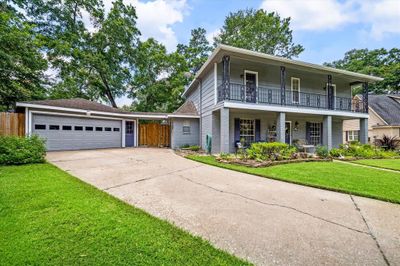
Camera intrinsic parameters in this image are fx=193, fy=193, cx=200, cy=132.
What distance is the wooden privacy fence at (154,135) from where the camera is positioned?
16.2m

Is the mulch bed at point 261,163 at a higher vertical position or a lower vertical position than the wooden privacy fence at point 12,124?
lower

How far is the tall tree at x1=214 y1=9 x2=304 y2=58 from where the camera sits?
2361 cm

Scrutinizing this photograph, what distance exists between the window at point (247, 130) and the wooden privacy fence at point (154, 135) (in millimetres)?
6728

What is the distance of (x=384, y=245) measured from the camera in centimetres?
233

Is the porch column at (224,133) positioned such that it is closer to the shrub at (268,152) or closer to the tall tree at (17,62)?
the shrub at (268,152)

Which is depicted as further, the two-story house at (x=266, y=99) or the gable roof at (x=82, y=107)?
the gable roof at (x=82, y=107)

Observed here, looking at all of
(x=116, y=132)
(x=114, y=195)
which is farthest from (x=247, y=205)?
(x=116, y=132)

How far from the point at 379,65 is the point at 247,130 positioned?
1176 inches

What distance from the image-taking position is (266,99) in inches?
472

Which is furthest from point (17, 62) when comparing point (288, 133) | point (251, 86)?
point (288, 133)

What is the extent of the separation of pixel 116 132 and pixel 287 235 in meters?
14.3

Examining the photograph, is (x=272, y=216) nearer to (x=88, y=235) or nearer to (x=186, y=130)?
(x=88, y=235)

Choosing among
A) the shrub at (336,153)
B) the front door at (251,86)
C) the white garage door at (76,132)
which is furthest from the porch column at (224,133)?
the white garage door at (76,132)

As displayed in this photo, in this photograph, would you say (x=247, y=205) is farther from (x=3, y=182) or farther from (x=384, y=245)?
(x=3, y=182)
